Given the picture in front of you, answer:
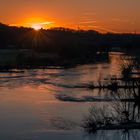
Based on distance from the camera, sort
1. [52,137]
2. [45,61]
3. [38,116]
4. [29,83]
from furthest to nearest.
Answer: [45,61] → [29,83] → [38,116] → [52,137]

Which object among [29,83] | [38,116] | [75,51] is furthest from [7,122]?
[75,51]

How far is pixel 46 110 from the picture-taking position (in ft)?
79.5

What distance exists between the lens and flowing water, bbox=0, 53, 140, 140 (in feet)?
59.5

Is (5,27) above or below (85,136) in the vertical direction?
above

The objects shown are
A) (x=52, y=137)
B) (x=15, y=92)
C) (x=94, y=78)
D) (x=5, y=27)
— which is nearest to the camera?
(x=52, y=137)

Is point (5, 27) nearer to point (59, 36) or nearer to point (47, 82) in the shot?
point (59, 36)

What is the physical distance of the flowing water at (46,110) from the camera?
714 inches

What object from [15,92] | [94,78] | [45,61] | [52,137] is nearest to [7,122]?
[52,137]

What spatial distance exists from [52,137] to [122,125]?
→ 3.02 meters

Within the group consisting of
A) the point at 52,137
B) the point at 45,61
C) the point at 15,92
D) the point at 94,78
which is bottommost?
the point at 52,137

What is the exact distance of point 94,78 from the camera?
141ft

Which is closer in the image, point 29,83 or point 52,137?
point 52,137

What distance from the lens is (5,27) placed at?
11712 cm

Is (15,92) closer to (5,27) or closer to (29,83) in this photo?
(29,83)
